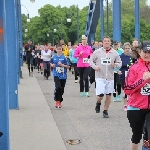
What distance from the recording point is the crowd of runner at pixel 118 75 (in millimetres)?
6742

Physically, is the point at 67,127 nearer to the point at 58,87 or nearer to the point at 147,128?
the point at 58,87

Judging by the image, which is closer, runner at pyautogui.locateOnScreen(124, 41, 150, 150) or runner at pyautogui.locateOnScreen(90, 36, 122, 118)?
runner at pyautogui.locateOnScreen(124, 41, 150, 150)

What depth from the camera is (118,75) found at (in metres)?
15.0

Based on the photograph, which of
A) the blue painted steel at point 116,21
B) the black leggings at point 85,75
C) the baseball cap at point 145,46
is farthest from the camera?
the blue painted steel at point 116,21

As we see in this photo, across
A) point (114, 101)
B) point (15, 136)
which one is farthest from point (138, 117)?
point (114, 101)

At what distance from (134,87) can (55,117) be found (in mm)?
5855

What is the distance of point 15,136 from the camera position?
31.4 feet

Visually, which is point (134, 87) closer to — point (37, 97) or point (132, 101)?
point (132, 101)

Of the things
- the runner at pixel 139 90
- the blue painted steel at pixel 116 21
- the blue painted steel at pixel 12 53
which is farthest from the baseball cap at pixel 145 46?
the blue painted steel at pixel 116 21

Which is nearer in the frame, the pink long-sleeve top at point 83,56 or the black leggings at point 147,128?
the black leggings at point 147,128

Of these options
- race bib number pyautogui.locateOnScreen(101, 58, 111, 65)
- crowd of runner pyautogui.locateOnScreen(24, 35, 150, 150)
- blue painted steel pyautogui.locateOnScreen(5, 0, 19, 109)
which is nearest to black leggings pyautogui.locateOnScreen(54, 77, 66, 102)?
crowd of runner pyautogui.locateOnScreen(24, 35, 150, 150)

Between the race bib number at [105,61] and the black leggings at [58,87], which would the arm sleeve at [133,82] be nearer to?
the race bib number at [105,61]

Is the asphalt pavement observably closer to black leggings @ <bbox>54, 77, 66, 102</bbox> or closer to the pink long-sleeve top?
black leggings @ <bbox>54, 77, 66, 102</bbox>

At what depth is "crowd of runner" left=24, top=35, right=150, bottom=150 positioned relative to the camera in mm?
6742
